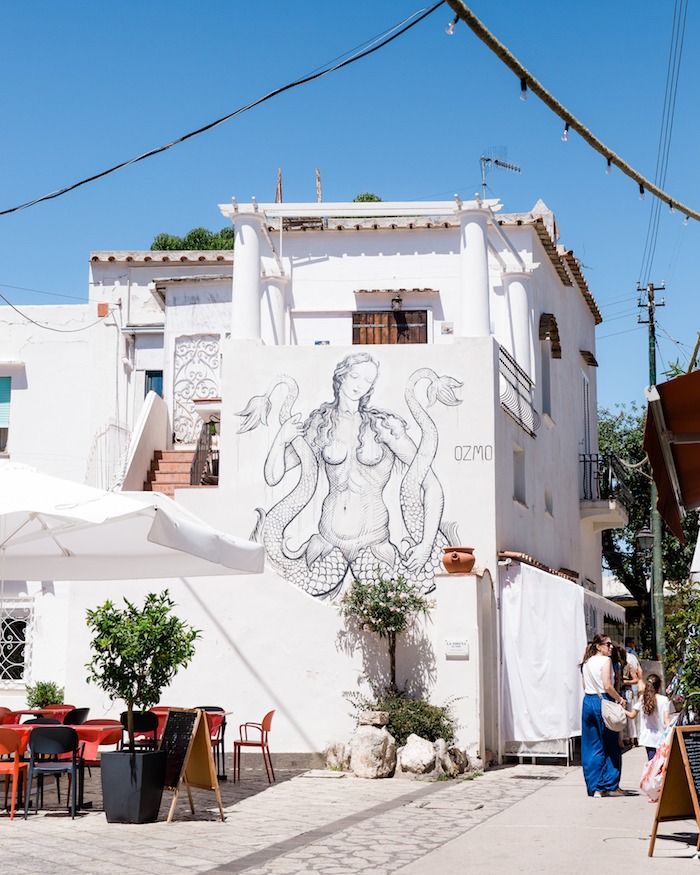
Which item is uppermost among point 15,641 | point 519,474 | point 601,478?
point 601,478

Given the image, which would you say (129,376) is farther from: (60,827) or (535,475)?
(60,827)

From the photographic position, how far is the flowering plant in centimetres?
1516

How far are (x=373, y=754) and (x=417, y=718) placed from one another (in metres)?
0.86

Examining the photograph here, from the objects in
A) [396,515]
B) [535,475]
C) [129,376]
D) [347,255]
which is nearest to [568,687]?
[396,515]

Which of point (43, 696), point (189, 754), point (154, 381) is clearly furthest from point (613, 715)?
point (154, 381)

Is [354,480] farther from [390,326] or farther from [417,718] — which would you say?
[390,326]

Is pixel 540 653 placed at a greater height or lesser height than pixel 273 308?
lesser

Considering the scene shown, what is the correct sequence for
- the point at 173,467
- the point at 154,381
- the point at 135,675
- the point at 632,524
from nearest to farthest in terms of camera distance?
the point at 135,675 → the point at 173,467 → the point at 154,381 → the point at 632,524

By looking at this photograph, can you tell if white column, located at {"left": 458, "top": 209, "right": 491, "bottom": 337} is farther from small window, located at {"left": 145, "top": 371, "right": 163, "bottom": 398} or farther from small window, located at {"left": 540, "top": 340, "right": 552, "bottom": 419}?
small window, located at {"left": 145, "top": 371, "right": 163, "bottom": 398}

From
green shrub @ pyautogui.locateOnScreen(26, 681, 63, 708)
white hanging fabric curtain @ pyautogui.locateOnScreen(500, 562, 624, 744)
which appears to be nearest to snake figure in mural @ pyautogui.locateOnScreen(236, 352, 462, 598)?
white hanging fabric curtain @ pyautogui.locateOnScreen(500, 562, 624, 744)

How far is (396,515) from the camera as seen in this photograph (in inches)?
632

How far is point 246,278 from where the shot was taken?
59.8 ft

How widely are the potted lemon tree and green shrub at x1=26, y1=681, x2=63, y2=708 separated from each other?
718 cm

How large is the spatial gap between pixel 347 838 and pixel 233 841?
3.05 feet
